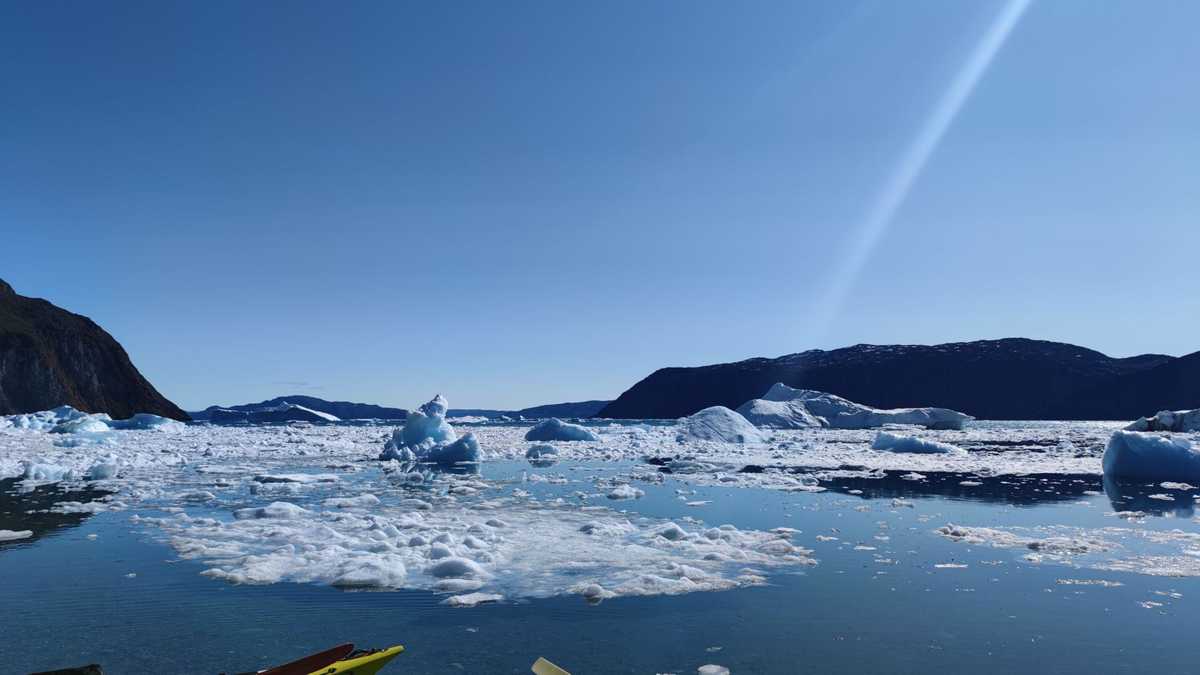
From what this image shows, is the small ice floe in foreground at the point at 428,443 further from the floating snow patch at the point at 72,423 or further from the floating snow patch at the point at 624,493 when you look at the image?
the floating snow patch at the point at 72,423

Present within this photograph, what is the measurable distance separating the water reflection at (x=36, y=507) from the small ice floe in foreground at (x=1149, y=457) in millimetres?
25251

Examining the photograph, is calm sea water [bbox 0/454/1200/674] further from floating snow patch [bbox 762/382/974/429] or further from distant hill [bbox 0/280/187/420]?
distant hill [bbox 0/280/187/420]

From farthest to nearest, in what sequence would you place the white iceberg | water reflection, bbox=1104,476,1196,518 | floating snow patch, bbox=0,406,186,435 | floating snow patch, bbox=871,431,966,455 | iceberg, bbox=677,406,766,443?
the white iceberg < floating snow patch, bbox=0,406,186,435 < iceberg, bbox=677,406,766,443 < floating snow patch, bbox=871,431,966,455 < water reflection, bbox=1104,476,1196,518

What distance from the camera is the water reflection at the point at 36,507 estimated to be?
39.5 feet

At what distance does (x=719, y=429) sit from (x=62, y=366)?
247 ft

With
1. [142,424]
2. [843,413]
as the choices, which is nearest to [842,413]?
[843,413]

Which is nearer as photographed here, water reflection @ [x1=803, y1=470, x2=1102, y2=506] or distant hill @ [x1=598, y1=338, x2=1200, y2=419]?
water reflection @ [x1=803, y1=470, x2=1102, y2=506]

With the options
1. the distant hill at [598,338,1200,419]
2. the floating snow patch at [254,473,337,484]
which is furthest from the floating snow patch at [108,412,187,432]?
the distant hill at [598,338,1200,419]

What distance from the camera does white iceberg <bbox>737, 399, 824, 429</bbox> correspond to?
64.8m

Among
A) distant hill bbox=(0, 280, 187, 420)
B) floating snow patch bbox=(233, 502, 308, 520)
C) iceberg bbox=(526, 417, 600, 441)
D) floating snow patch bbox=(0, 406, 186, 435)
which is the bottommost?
floating snow patch bbox=(233, 502, 308, 520)

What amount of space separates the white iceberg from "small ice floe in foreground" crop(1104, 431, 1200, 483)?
141 ft

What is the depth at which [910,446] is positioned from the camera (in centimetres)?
3403

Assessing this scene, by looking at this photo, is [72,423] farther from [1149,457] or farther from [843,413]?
[843,413]

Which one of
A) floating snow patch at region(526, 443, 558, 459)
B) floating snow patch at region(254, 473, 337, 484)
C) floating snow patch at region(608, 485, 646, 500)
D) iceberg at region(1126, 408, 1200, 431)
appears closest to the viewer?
floating snow patch at region(608, 485, 646, 500)
